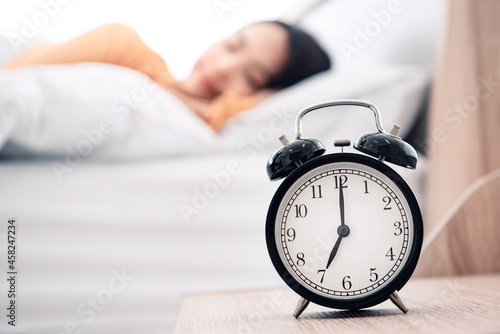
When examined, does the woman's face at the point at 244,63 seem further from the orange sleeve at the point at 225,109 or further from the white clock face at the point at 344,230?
the white clock face at the point at 344,230

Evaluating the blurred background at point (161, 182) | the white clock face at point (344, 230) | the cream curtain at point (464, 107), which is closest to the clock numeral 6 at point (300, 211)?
the white clock face at point (344, 230)

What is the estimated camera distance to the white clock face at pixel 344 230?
618 mm

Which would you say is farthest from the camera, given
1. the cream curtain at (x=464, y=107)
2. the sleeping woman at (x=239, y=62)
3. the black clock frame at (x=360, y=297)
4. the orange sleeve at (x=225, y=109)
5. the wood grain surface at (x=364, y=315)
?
the sleeping woman at (x=239, y=62)

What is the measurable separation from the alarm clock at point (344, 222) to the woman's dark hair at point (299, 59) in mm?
1153

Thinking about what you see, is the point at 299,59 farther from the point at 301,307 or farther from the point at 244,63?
the point at 301,307

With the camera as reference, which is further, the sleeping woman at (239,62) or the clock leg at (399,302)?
the sleeping woman at (239,62)

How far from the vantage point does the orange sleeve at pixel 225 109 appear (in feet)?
5.28

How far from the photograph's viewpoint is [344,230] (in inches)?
24.7

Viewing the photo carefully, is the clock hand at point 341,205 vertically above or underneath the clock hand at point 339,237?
above

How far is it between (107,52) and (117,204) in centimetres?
68

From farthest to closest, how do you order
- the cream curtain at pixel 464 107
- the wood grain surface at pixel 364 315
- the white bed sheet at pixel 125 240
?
the cream curtain at pixel 464 107
the white bed sheet at pixel 125 240
the wood grain surface at pixel 364 315

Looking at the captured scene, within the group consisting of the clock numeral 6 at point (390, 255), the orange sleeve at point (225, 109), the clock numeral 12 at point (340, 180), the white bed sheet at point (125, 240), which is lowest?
the white bed sheet at point (125, 240)

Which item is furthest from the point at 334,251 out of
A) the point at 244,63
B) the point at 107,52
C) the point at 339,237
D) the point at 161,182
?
the point at 107,52

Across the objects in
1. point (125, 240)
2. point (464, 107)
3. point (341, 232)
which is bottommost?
point (125, 240)
